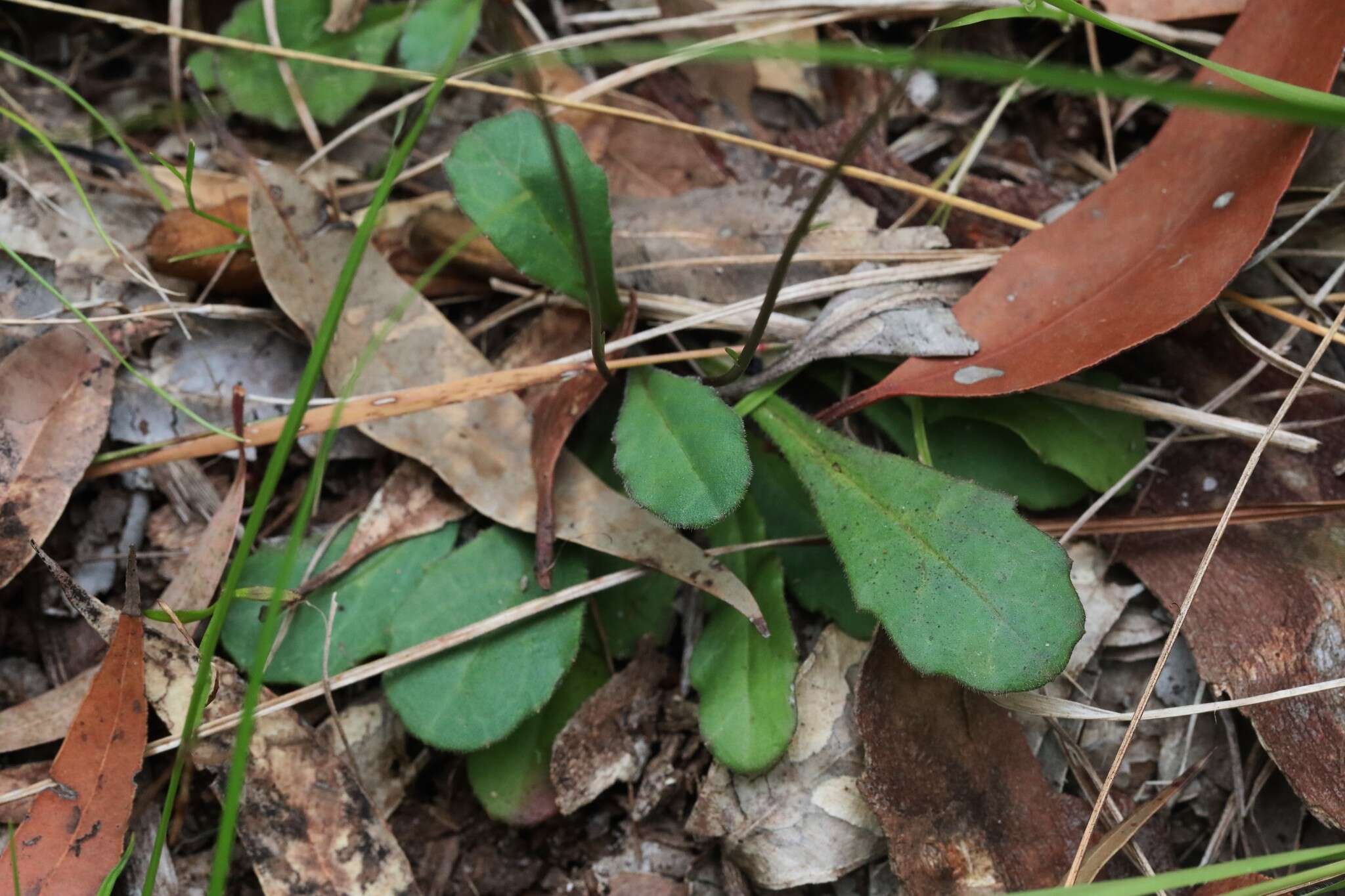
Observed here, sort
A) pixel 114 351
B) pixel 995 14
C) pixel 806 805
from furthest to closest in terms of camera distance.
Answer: pixel 114 351 → pixel 806 805 → pixel 995 14

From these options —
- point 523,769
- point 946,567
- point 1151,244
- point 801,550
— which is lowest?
point 523,769

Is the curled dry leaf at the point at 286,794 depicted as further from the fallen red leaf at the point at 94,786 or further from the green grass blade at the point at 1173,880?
the green grass blade at the point at 1173,880

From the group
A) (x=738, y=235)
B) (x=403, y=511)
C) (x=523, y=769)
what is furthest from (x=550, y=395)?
(x=523, y=769)

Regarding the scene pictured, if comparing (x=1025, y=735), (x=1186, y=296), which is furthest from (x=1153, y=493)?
(x=1025, y=735)

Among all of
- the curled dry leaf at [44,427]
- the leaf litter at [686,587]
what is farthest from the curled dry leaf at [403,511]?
the curled dry leaf at [44,427]

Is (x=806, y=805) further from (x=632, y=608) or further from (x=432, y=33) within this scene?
(x=432, y=33)

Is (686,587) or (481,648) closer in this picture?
(481,648)

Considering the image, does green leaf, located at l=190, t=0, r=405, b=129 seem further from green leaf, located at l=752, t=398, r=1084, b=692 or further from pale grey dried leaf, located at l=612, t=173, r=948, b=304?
green leaf, located at l=752, t=398, r=1084, b=692
